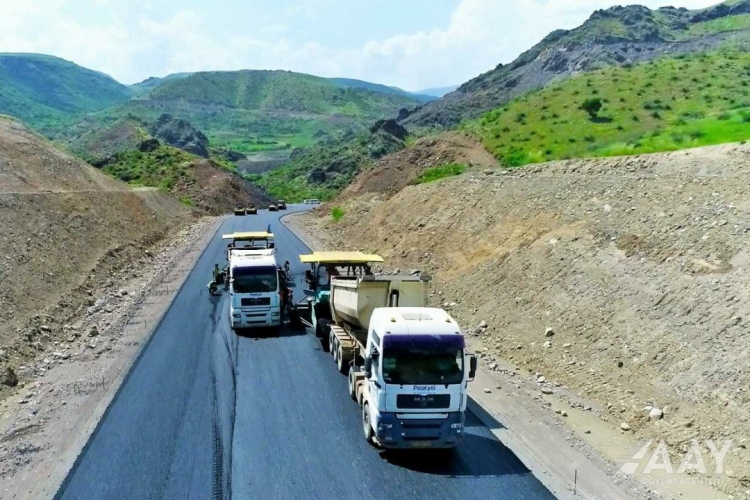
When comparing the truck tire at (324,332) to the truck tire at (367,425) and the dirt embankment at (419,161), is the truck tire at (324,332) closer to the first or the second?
the truck tire at (367,425)

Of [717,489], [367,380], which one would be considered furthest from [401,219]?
[717,489]

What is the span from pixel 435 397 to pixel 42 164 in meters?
48.7

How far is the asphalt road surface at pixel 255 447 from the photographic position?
40.6 feet

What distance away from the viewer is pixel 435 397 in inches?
523

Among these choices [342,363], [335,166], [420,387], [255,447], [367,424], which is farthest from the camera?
[335,166]

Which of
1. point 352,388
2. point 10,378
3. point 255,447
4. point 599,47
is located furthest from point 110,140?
point 255,447

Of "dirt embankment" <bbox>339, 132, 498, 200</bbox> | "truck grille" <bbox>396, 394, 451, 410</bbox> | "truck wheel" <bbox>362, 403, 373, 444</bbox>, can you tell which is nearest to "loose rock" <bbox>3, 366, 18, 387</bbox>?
"truck wheel" <bbox>362, 403, 373, 444</bbox>

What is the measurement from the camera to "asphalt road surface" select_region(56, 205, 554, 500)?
40.6ft

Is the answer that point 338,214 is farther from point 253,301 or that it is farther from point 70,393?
point 70,393

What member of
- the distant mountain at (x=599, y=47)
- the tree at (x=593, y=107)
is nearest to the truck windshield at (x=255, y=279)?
the tree at (x=593, y=107)

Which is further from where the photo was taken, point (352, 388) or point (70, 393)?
point (70, 393)

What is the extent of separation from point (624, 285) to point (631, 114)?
3265 centimetres

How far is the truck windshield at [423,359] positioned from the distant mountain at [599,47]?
8772 centimetres

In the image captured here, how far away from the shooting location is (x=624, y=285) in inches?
789
